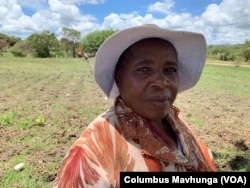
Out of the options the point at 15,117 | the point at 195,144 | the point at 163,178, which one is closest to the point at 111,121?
the point at 163,178

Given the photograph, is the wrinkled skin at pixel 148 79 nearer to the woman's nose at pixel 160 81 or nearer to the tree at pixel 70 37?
the woman's nose at pixel 160 81

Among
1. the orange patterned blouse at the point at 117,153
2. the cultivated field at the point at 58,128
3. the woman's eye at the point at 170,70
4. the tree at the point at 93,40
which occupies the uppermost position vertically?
the tree at the point at 93,40

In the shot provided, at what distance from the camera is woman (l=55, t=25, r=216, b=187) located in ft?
4.16

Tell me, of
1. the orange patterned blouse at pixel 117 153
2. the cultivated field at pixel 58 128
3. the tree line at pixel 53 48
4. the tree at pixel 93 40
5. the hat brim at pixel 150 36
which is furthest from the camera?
the tree at pixel 93 40

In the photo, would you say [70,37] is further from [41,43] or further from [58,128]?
[58,128]

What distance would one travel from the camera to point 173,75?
5.24 feet

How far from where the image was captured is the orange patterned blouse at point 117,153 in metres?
1.24

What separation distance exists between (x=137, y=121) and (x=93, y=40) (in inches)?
3158

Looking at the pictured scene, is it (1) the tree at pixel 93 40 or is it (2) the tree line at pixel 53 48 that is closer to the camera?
(2) the tree line at pixel 53 48

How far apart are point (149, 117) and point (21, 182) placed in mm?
3334
